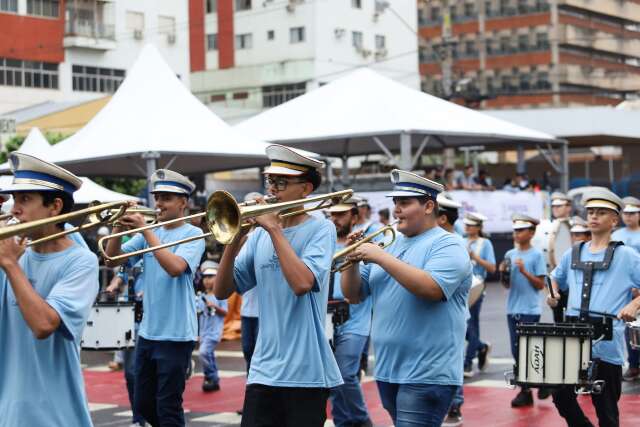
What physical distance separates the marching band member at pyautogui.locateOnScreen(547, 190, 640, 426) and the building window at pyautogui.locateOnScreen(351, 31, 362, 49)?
216ft

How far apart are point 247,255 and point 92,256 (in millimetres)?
1331

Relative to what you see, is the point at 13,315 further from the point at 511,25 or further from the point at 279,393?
the point at 511,25

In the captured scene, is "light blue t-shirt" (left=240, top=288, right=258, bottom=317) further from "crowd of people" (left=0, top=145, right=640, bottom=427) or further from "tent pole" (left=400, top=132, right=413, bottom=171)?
"tent pole" (left=400, top=132, right=413, bottom=171)

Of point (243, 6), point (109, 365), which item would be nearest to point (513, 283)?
point (109, 365)

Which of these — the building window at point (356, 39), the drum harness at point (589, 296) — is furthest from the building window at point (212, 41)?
the drum harness at point (589, 296)

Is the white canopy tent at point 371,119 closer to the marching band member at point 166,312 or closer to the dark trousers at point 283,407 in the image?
the marching band member at point 166,312

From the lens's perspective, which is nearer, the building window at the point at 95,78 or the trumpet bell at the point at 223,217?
the trumpet bell at the point at 223,217

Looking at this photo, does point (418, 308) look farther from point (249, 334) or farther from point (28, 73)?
point (28, 73)

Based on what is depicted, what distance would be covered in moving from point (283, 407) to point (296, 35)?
66.9m

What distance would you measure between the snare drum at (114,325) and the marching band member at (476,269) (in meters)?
4.21

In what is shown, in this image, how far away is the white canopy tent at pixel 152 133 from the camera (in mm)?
17859

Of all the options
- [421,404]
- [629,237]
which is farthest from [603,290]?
[629,237]

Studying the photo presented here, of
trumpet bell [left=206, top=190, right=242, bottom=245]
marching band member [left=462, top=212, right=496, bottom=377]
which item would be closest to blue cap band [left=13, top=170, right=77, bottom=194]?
trumpet bell [left=206, top=190, right=242, bottom=245]

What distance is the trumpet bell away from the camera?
20.9 feet
